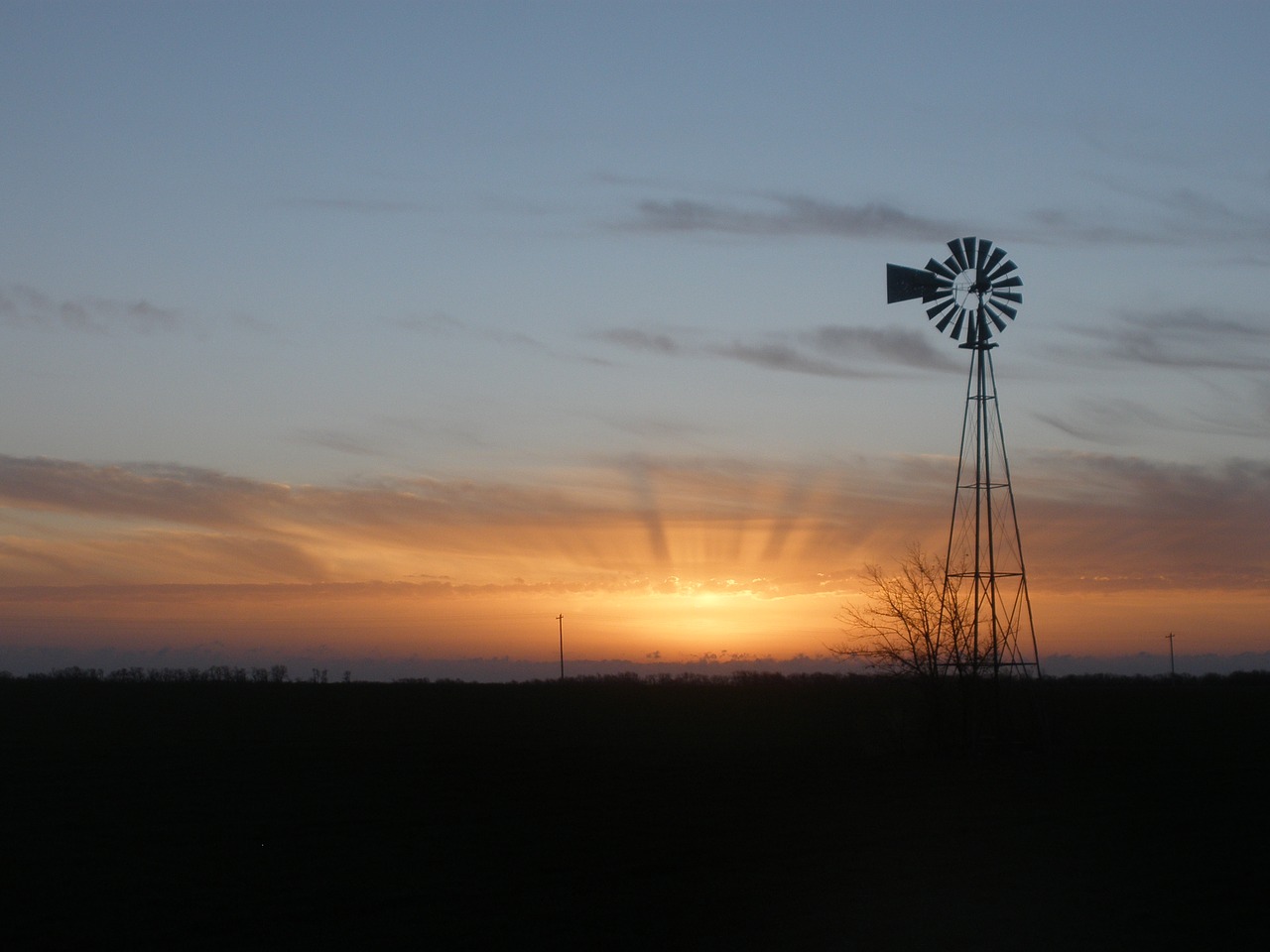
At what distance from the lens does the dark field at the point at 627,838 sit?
1691cm

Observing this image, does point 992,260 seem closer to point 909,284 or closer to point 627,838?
point 909,284

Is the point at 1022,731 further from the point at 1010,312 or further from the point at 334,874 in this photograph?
the point at 334,874

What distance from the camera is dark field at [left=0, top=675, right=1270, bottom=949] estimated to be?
666 inches

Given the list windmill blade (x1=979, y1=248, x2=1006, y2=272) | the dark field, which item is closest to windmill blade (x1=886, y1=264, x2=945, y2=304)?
windmill blade (x1=979, y1=248, x2=1006, y2=272)

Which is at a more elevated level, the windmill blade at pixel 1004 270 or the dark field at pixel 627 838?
the windmill blade at pixel 1004 270

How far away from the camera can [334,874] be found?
20688mm

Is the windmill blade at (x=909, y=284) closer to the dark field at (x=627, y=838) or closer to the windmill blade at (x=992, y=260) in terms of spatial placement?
the windmill blade at (x=992, y=260)

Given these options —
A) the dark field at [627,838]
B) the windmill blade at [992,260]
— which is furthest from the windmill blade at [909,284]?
the dark field at [627,838]

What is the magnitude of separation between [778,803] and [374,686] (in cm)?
6909

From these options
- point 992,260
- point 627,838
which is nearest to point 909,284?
point 992,260

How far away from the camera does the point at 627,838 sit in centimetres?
2423

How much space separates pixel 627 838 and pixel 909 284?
21.0 metres

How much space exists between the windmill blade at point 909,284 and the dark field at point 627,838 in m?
14.8

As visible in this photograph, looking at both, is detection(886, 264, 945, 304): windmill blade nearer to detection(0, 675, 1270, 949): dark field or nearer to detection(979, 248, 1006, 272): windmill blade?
detection(979, 248, 1006, 272): windmill blade
